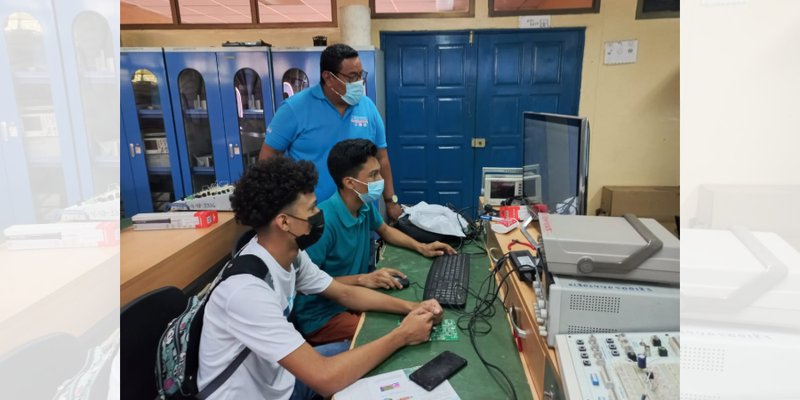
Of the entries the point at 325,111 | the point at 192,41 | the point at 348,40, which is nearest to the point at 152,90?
the point at 192,41

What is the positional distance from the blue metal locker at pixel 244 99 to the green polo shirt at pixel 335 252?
1909mm

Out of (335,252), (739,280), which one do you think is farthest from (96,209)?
(335,252)

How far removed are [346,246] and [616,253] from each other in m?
1.00

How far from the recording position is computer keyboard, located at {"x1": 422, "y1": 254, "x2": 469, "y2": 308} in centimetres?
126

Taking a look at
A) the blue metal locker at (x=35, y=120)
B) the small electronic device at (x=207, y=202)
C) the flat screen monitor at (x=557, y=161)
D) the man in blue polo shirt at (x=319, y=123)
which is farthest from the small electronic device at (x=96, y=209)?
the small electronic device at (x=207, y=202)

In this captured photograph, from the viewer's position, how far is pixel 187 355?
3.12ft

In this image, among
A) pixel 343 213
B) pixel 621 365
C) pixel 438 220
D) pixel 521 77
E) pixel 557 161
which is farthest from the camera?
pixel 521 77

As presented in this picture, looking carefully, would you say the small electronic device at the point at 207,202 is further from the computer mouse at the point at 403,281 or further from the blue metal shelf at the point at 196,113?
the computer mouse at the point at 403,281

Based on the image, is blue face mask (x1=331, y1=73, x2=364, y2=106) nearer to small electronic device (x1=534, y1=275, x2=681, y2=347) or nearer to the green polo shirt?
the green polo shirt

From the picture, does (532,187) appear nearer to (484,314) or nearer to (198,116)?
(484,314)

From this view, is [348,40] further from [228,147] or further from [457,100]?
[228,147]

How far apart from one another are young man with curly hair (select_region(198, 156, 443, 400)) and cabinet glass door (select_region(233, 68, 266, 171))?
2.26 m

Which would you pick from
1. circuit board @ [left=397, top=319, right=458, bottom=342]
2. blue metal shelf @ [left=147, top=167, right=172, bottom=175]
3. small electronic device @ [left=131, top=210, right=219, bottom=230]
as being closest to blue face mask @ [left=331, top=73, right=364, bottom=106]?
small electronic device @ [left=131, top=210, right=219, bottom=230]

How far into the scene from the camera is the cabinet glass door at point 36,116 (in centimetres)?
41
